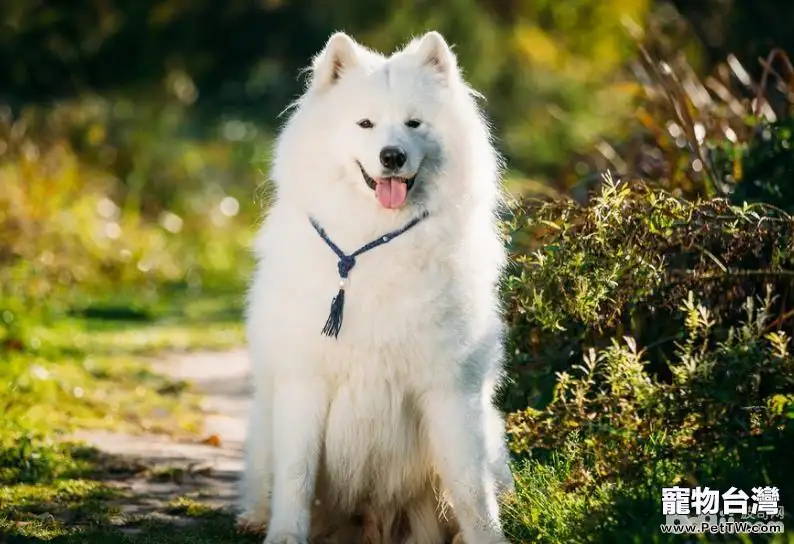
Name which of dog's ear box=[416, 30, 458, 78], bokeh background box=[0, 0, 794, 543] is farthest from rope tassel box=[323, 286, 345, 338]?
dog's ear box=[416, 30, 458, 78]

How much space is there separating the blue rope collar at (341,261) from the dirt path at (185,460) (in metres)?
1.30

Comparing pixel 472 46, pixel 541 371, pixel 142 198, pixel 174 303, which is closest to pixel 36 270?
pixel 174 303

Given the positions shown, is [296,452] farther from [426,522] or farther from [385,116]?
[385,116]

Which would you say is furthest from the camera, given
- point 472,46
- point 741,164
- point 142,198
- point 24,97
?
point 472,46

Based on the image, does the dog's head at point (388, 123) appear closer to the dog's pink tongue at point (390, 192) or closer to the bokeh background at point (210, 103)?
the dog's pink tongue at point (390, 192)

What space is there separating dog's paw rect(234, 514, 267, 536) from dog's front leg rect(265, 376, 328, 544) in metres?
0.36

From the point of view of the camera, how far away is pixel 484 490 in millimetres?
4305

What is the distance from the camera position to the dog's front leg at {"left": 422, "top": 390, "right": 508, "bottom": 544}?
4246 millimetres

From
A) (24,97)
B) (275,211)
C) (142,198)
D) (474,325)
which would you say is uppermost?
(24,97)

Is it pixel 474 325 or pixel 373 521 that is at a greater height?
pixel 474 325

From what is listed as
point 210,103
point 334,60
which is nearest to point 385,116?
point 334,60

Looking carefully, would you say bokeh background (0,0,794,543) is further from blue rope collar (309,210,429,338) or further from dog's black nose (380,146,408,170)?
dog's black nose (380,146,408,170)

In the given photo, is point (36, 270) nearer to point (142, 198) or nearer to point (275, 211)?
point (142, 198)

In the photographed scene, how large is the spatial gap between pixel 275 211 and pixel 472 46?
13.2 metres
